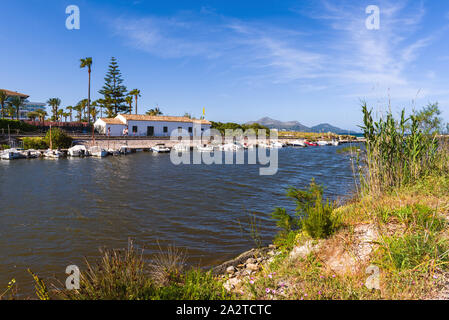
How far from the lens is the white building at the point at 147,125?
155 feet

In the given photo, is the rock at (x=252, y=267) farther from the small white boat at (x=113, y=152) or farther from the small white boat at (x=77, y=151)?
the small white boat at (x=113, y=152)

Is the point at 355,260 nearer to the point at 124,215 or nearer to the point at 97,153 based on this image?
the point at 124,215

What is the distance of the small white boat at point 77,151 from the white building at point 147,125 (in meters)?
11.8

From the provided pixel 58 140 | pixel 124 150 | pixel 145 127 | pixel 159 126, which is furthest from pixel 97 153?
pixel 159 126

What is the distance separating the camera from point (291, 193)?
7.32 m

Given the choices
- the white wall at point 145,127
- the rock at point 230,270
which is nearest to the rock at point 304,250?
the rock at point 230,270

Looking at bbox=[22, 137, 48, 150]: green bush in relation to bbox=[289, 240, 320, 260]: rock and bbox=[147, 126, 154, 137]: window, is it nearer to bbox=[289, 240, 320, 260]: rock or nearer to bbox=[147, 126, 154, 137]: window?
bbox=[147, 126, 154, 137]: window

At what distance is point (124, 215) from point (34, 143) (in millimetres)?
30728

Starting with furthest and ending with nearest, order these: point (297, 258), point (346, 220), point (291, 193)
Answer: point (291, 193) < point (346, 220) < point (297, 258)
